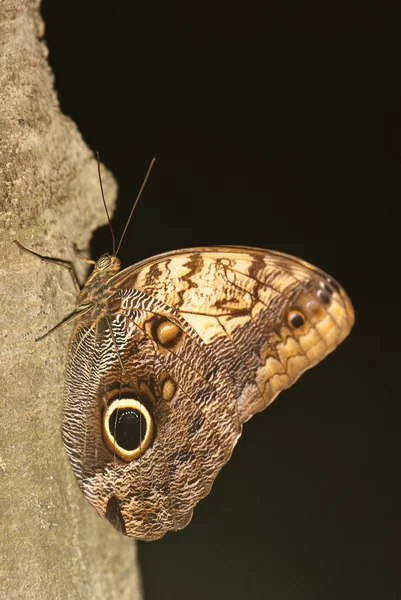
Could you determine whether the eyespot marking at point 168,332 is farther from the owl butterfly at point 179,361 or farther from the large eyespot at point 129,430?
the large eyespot at point 129,430

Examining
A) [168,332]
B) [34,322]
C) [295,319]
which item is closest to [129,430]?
[168,332]

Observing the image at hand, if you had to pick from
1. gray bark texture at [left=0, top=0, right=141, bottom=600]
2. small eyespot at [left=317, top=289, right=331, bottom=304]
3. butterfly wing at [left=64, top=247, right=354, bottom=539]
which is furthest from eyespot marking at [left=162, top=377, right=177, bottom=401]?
small eyespot at [left=317, top=289, right=331, bottom=304]

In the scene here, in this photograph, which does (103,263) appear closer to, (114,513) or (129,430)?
(129,430)

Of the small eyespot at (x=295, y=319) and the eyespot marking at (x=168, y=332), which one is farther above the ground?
the small eyespot at (x=295, y=319)

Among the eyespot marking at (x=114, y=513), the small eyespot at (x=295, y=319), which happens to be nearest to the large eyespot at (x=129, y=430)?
the eyespot marking at (x=114, y=513)

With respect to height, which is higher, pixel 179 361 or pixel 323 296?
pixel 323 296

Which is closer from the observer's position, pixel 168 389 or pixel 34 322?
pixel 34 322

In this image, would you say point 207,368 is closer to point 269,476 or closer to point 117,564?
point 117,564
